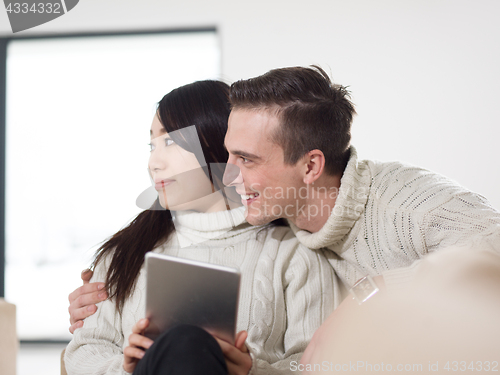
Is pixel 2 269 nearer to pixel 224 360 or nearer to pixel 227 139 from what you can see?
pixel 227 139

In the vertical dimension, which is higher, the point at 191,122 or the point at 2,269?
the point at 191,122

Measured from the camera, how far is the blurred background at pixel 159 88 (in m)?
2.05

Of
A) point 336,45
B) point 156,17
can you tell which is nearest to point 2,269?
point 156,17

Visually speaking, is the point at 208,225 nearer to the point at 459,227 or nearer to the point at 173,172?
the point at 173,172

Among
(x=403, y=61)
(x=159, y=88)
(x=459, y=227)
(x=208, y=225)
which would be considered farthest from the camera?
(x=159, y=88)

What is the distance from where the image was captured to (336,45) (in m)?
2.10

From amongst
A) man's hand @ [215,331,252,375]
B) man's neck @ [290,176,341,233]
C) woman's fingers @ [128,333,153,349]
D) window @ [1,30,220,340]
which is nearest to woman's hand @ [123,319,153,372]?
woman's fingers @ [128,333,153,349]

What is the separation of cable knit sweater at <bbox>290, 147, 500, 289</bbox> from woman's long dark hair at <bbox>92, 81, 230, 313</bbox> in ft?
1.16

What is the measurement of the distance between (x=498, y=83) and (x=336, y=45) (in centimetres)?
83

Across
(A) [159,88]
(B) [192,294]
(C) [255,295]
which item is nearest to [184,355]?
(B) [192,294]

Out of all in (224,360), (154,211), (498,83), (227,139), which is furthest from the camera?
(498,83)

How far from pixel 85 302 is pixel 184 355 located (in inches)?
19.6

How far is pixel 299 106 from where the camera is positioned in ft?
3.45

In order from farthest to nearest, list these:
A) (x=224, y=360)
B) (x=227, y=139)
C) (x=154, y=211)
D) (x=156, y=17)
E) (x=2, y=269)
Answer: (x=2, y=269)
(x=156, y=17)
(x=154, y=211)
(x=227, y=139)
(x=224, y=360)
